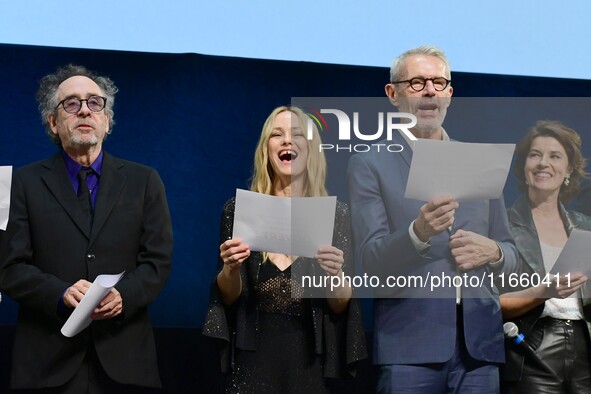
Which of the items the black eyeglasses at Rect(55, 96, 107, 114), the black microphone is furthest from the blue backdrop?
the black microphone

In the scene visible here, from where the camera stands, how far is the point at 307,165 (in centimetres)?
352

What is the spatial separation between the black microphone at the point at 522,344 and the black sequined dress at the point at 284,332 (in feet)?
1.71

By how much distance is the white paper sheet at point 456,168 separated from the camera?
3.29 m

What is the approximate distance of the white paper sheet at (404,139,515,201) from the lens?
10.8ft

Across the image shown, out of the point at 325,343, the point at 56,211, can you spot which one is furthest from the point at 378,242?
the point at 56,211

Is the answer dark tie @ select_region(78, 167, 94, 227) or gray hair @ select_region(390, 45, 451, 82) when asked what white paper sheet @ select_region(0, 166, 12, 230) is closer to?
dark tie @ select_region(78, 167, 94, 227)

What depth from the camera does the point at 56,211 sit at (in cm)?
343

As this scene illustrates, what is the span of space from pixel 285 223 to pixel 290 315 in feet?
1.13

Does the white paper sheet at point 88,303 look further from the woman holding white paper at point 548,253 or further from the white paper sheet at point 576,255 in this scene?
the white paper sheet at point 576,255

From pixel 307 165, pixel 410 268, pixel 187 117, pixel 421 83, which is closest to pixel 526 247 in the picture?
pixel 410 268

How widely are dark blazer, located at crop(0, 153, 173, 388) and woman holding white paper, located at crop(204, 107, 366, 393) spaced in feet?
0.83

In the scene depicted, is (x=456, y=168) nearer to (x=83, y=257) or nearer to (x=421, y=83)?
(x=421, y=83)

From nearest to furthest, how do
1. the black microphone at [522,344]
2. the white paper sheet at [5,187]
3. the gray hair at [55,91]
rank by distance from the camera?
the white paper sheet at [5,187] → the black microphone at [522,344] → the gray hair at [55,91]

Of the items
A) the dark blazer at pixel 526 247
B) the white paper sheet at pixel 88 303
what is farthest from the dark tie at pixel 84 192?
the dark blazer at pixel 526 247
